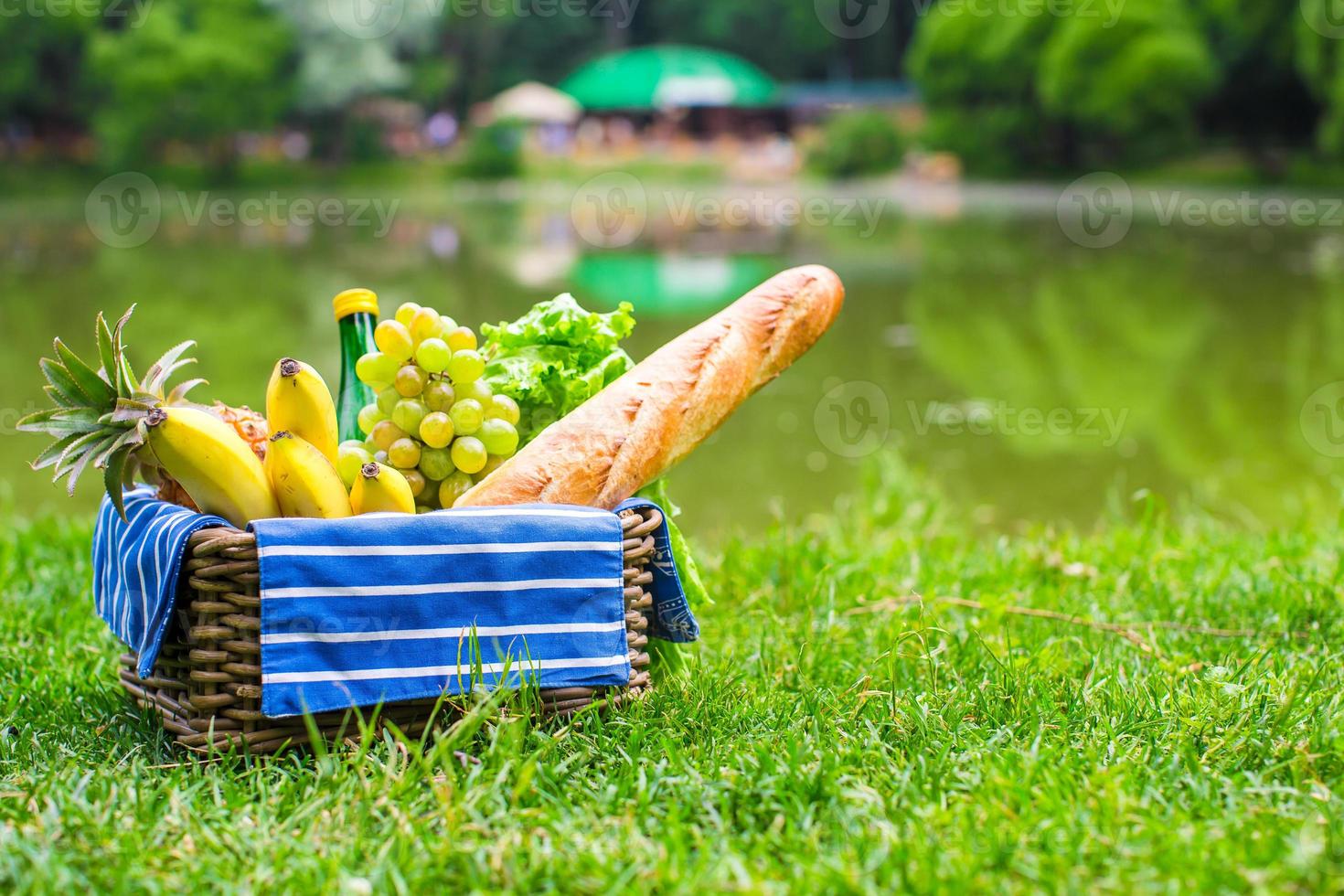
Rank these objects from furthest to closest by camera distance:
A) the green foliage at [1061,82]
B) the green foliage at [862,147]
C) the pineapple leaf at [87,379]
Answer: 1. the green foliage at [862,147]
2. the green foliage at [1061,82]
3. the pineapple leaf at [87,379]

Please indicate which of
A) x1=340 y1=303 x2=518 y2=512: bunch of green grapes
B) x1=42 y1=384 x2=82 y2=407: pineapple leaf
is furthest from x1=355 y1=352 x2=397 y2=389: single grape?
x1=42 y1=384 x2=82 y2=407: pineapple leaf

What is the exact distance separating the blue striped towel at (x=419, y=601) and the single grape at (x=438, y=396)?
0.89 feet

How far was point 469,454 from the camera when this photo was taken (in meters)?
2.10

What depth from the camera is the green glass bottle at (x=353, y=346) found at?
2.36 metres

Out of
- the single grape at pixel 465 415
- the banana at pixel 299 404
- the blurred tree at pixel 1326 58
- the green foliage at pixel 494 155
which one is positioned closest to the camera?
the banana at pixel 299 404

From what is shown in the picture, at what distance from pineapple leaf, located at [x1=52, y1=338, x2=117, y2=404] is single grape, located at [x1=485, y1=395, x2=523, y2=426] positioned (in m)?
0.59

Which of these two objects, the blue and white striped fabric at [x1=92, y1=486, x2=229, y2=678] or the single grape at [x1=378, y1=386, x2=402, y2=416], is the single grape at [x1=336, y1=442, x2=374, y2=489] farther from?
the blue and white striped fabric at [x1=92, y1=486, x2=229, y2=678]

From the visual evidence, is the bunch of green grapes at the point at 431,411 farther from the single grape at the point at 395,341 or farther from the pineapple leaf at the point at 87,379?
the pineapple leaf at the point at 87,379

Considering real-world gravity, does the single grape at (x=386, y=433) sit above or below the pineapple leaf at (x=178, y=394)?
below

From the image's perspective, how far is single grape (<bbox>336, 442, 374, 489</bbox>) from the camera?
82.5 inches

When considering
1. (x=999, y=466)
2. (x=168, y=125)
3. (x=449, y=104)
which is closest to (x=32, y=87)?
(x=168, y=125)

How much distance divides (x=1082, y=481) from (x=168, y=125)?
26230mm

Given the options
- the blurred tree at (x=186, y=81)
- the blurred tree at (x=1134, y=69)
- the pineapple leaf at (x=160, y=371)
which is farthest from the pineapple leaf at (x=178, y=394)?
the blurred tree at (x=186, y=81)

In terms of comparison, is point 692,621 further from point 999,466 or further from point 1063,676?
point 999,466
